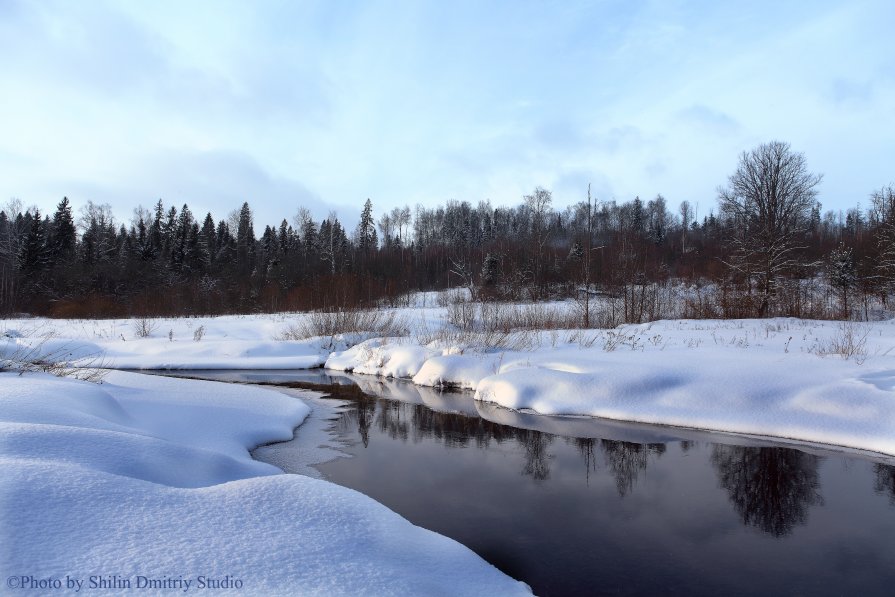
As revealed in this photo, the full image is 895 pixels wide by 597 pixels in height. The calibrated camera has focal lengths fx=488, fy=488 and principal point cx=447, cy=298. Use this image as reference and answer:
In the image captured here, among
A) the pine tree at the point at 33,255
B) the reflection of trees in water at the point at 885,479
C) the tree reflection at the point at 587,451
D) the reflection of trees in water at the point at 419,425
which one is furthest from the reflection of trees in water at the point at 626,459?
the pine tree at the point at 33,255

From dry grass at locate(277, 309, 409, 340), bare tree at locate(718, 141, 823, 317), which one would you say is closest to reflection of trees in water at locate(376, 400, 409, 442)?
dry grass at locate(277, 309, 409, 340)

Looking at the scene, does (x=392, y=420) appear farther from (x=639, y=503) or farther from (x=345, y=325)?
(x=345, y=325)

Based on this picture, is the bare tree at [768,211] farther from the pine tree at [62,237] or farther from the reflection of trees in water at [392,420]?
the pine tree at [62,237]

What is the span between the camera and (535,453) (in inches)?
265

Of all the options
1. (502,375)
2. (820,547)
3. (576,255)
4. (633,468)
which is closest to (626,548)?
(820,547)

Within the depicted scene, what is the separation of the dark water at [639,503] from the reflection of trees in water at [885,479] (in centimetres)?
2

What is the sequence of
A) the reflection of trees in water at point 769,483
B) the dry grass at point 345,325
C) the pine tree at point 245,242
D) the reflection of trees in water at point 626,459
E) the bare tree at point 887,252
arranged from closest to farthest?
the reflection of trees in water at point 769,483 → the reflection of trees in water at point 626,459 → the dry grass at point 345,325 → the bare tree at point 887,252 → the pine tree at point 245,242

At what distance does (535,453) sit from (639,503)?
192cm

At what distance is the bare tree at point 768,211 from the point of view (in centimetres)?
2278

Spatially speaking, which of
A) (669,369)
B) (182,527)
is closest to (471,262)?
(669,369)

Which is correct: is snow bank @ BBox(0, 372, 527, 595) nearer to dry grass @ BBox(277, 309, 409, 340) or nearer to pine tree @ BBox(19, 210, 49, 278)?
dry grass @ BBox(277, 309, 409, 340)

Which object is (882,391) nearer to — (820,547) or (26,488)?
(820,547)

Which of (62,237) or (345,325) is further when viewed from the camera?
(62,237)

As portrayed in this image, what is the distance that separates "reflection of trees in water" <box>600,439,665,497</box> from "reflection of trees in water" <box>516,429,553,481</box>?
787 mm
